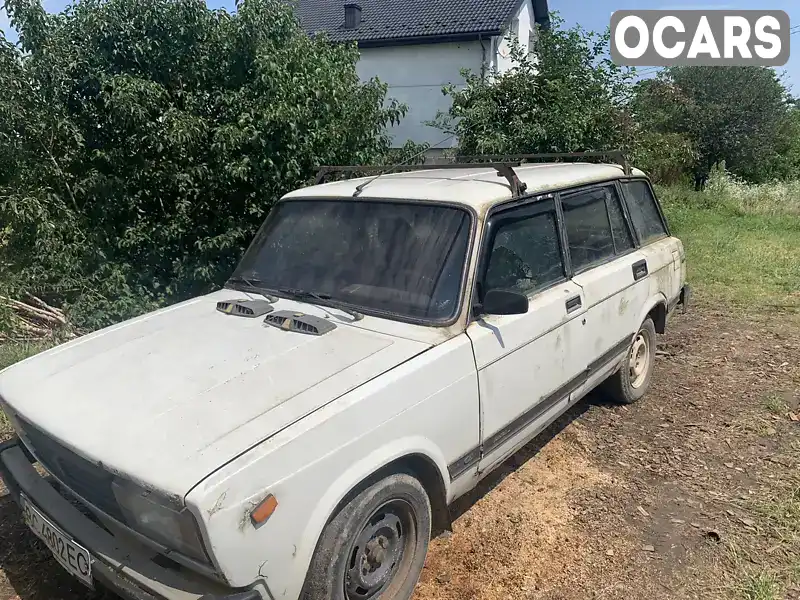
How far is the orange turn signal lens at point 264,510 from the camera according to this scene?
1.99 m

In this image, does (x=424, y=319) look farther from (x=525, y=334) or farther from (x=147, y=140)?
(x=147, y=140)

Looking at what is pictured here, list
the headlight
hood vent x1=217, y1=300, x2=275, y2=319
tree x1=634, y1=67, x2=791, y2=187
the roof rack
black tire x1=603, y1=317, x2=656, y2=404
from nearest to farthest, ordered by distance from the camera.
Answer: the headlight < hood vent x1=217, y1=300, x2=275, y2=319 < the roof rack < black tire x1=603, y1=317, x2=656, y2=404 < tree x1=634, y1=67, x2=791, y2=187

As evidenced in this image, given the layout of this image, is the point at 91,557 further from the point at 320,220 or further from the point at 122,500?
the point at 320,220

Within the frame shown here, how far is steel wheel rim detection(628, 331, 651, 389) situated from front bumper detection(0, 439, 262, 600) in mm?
3594

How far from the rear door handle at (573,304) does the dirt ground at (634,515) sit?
1083 millimetres

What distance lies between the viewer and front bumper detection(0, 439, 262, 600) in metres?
2.06

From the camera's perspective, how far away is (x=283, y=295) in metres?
3.38

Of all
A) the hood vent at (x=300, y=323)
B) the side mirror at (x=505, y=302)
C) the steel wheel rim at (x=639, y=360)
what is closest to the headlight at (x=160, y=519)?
the hood vent at (x=300, y=323)

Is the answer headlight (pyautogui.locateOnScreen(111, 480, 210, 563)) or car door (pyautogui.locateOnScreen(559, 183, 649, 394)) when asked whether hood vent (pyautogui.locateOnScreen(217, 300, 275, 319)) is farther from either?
car door (pyautogui.locateOnScreen(559, 183, 649, 394))

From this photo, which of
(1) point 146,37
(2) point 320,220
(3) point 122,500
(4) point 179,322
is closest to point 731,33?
(1) point 146,37

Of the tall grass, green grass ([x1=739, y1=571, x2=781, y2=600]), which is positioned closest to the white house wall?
the tall grass

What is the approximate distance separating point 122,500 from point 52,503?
642 millimetres

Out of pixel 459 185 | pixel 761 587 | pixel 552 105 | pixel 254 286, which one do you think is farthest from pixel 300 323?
pixel 552 105

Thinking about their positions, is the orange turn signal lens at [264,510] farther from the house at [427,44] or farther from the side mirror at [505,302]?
the house at [427,44]
